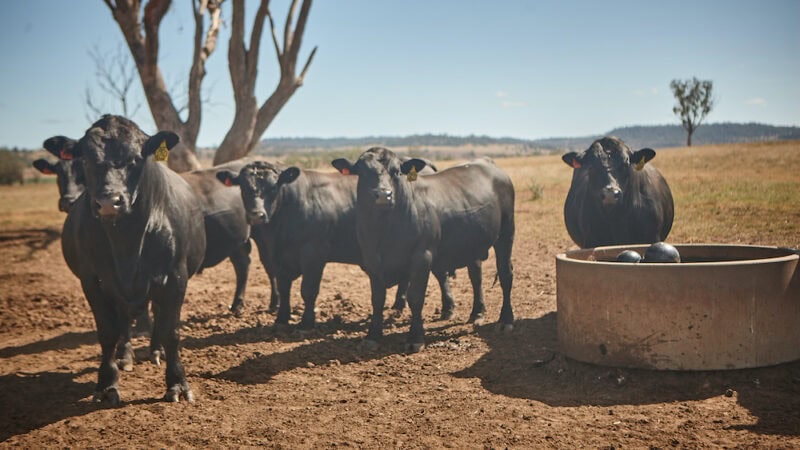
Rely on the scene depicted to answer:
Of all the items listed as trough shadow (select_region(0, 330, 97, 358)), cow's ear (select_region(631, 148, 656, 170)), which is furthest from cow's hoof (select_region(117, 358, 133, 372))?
cow's ear (select_region(631, 148, 656, 170))

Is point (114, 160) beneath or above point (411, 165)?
above

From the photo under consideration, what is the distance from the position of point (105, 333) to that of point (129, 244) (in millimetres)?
791

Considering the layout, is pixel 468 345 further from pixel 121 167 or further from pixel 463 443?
pixel 121 167

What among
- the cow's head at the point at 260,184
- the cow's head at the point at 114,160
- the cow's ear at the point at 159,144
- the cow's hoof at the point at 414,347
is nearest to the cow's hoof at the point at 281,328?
the cow's head at the point at 260,184

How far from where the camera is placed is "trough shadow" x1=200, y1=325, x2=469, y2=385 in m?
6.77

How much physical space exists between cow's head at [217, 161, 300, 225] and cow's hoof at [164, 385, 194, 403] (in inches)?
111

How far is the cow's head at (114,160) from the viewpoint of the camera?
5.29 metres

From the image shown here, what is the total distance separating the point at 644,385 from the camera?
227 inches

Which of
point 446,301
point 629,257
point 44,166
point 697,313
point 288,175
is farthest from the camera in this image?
point 44,166

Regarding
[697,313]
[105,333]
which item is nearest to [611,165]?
[697,313]

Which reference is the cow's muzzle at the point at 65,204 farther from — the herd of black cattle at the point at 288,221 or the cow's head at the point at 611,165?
the cow's head at the point at 611,165

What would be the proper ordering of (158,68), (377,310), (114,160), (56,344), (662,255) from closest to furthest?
(114,160)
(662,255)
(377,310)
(56,344)
(158,68)

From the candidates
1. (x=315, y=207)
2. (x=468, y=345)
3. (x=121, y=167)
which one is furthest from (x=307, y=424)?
(x=315, y=207)

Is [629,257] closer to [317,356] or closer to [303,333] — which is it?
[317,356]
